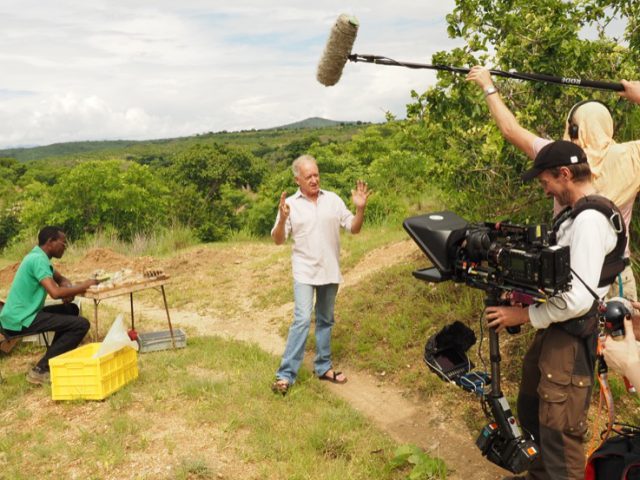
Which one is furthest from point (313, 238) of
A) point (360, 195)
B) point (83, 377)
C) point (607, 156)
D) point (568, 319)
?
point (568, 319)

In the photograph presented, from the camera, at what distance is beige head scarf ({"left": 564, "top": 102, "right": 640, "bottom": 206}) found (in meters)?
3.22

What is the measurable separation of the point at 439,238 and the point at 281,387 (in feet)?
8.12

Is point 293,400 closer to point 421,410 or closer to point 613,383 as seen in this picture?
point 421,410

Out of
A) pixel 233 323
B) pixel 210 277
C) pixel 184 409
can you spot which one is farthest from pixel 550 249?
pixel 210 277

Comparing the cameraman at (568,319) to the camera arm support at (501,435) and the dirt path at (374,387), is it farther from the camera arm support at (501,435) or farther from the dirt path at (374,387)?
the dirt path at (374,387)

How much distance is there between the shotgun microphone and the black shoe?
3883mm

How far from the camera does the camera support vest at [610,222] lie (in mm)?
2588

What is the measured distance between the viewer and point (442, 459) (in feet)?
13.1

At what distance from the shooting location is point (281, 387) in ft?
16.1

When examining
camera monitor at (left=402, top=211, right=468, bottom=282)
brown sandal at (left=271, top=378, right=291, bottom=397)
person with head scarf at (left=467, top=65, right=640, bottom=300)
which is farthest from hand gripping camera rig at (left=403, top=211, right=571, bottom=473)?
brown sandal at (left=271, top=378, right=291, bottom=397)

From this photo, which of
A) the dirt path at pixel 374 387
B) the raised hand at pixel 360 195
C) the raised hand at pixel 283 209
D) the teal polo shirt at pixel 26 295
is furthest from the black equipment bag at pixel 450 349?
the teal polo shirt at pixel 26 295

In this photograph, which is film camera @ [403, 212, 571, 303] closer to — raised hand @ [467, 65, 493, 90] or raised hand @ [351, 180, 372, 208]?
raised hand @ [467, 65, 493, 90]

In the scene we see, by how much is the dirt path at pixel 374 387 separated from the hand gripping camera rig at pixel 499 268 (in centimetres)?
95

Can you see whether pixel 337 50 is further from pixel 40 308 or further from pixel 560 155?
pixel 40 308
